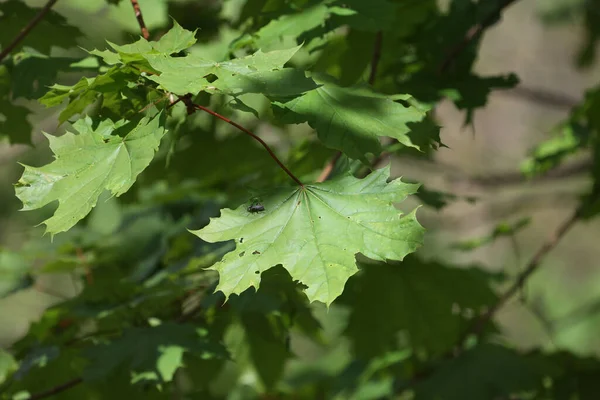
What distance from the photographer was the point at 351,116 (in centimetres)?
144

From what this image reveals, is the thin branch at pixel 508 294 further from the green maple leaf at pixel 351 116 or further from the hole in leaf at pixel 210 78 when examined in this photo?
the hole in leaf at pixel 210 78

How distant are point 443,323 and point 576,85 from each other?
1015 cm

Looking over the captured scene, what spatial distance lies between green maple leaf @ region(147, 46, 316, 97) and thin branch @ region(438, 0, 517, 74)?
946 mm

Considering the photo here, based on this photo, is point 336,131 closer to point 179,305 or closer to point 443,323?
point 179,305

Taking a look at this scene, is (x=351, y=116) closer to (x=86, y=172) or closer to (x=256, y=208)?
(x=256, y=208)

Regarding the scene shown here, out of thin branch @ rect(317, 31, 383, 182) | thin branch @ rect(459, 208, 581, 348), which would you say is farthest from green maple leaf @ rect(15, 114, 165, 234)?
thin branch @ rect(459, 208, 581, 348)

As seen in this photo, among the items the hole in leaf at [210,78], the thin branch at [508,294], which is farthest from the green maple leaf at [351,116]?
the thin branch at [508,294]

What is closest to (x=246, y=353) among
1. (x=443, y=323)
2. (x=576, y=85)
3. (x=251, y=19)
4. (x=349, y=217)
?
(x=443, y=323)

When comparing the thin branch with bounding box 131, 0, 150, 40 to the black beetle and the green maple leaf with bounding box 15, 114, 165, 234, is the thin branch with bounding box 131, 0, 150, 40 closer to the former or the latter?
the green maple leaf with bounding box 15, 114, 165, 234

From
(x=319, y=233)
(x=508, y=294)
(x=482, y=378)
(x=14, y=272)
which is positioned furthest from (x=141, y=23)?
(x=508, y=294)

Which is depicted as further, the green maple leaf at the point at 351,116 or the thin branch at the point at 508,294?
the thin branch at the point at 508,294

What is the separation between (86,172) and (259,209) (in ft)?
1.07

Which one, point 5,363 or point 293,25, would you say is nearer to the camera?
Answer: point 293,25

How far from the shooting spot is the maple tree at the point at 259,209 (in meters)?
1.33
